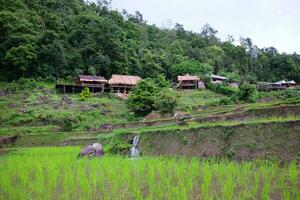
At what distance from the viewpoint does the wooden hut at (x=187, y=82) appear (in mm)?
46566

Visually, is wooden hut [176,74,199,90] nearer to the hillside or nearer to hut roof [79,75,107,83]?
the hillside

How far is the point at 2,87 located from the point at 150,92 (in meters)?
19.8

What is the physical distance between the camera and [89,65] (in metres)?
45.2

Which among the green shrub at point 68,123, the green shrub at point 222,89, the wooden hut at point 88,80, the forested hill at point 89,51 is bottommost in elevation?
the green shrub at point 68,123

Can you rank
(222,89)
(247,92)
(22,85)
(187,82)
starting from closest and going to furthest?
(247,92), (22,85), (222,89), (187,82)

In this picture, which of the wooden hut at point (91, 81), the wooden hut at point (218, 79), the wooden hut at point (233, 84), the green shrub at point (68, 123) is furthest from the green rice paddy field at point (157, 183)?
the wooden hut at point (218, 79)

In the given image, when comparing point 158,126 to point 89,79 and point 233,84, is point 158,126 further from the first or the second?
point 233,84

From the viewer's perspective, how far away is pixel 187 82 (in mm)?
47125

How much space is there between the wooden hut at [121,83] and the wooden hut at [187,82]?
821 cm

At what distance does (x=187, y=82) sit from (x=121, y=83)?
11.5 metres

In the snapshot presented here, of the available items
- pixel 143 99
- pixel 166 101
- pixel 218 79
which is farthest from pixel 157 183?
pixel 218 79

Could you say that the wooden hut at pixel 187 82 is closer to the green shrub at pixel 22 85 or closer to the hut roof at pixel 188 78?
the hut roof at pixel 188 78

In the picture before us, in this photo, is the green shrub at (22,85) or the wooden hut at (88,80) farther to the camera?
the wooden hut at (88,80)

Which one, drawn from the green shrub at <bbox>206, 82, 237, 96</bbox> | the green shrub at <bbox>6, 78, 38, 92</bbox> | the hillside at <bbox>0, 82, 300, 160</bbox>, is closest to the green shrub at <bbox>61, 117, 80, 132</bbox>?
the hillside at <bbox>0, 82, 300, 160</bbox>
